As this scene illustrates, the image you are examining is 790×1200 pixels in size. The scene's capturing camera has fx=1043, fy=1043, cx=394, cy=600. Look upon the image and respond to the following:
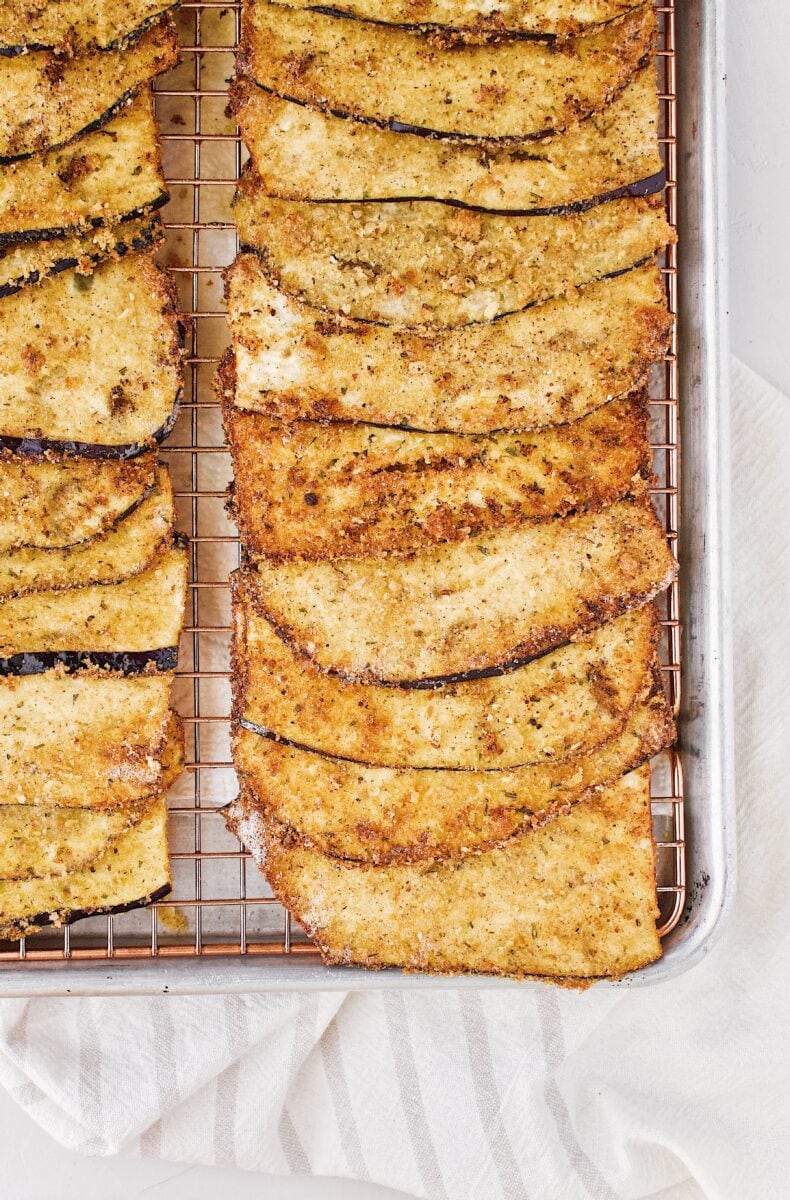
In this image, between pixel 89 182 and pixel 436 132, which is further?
pixel 89 182

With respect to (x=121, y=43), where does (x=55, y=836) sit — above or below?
below

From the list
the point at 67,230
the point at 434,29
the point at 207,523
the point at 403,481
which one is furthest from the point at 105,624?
the point at 434,29

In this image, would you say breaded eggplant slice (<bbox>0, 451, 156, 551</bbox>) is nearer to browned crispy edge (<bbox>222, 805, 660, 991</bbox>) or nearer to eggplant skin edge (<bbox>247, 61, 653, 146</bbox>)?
browned crispy edge (<bbox>222, 805, 660, 991</bbox>)

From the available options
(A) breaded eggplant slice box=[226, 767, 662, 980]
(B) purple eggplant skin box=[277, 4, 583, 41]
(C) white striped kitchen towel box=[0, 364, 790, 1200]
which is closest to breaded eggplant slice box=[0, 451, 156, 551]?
(A) breaded eggplant slice box=[226, 767, 662, 980]

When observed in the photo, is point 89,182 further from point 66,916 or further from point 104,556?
point 66,916

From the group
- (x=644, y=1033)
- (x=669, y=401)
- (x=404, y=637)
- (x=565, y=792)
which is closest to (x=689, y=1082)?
(x=644, y=1033)
